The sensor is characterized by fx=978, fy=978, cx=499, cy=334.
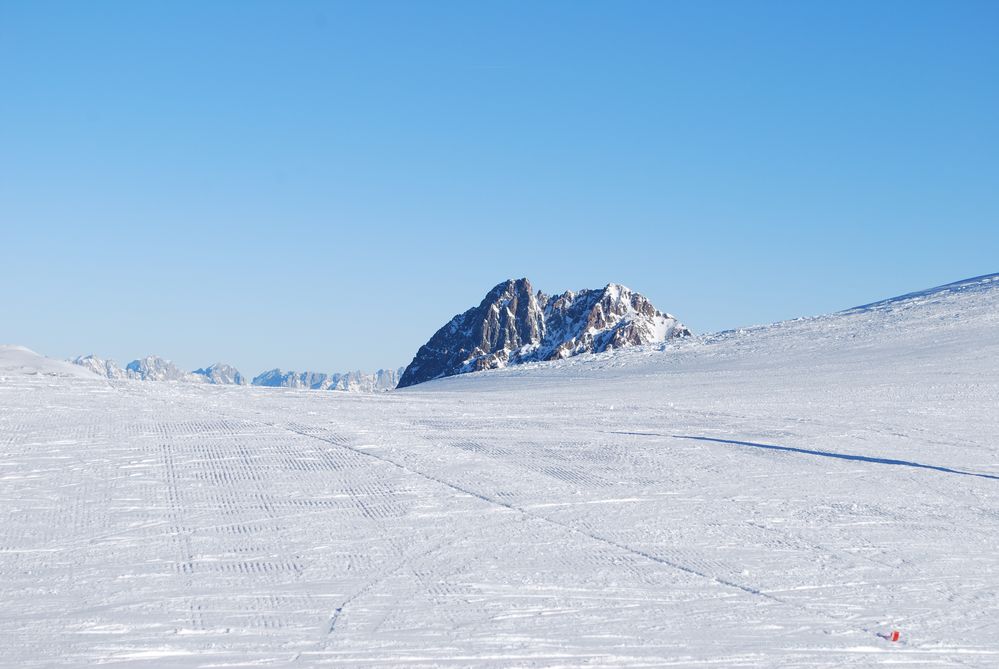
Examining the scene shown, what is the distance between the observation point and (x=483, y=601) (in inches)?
265

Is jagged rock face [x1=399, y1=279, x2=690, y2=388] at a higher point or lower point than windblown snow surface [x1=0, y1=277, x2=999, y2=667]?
higher

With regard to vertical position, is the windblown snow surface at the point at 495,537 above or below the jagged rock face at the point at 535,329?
below

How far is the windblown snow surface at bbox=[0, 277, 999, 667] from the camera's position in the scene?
5961 millimetres

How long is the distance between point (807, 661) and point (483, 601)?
2170mm

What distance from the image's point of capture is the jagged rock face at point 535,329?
106875 millimetres

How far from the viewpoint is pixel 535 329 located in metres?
140

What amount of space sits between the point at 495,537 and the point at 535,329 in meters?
131

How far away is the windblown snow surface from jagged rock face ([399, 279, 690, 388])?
84.7 metres

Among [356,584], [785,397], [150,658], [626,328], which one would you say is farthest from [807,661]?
[626,328]

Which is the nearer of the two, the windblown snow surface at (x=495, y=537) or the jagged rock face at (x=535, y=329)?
the windblown snow surface at (x=495, y=537)

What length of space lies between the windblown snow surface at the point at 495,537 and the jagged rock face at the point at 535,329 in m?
84.7

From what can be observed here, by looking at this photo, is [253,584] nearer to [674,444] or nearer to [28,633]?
[28,633]

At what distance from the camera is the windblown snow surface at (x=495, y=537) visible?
5.96 m

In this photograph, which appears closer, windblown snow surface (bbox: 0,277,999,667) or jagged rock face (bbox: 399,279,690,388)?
windblown snow surface (bbox: 0,277,999,667)
